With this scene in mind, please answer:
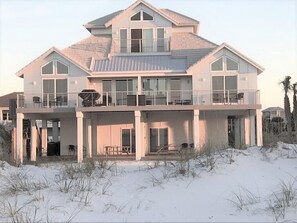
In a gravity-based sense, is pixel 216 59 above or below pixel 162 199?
above

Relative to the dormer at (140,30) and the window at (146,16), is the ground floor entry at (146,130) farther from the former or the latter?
the window at (146,16)

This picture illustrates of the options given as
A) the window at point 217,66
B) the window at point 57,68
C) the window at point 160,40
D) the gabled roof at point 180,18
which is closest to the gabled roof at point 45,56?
the window at point 57,68

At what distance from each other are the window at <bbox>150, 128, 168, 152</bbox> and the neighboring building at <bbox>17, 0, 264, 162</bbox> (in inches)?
2.7

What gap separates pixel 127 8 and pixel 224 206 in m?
24.7

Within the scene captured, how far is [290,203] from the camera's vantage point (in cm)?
835

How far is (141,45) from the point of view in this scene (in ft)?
104

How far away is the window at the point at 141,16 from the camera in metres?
31.8

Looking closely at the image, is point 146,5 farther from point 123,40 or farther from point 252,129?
point 252,129

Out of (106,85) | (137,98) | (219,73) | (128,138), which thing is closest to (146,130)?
(128,138)

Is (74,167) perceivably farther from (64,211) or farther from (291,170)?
(291,170)

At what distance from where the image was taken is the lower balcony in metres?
27.6

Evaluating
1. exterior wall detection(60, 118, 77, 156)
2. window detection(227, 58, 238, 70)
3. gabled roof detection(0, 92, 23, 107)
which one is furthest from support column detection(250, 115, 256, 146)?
gabled roof detection(0, 92, 23, 107)

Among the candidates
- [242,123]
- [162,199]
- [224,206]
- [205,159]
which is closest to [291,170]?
[205,159]

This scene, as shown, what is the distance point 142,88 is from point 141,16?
544 cm
